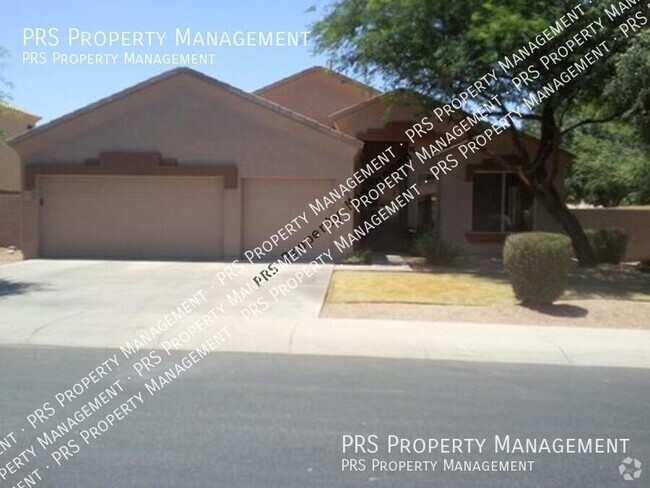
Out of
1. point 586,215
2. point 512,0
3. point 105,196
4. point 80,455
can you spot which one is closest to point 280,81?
point 105,196

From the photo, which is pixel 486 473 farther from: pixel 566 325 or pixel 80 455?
pixel 566 325

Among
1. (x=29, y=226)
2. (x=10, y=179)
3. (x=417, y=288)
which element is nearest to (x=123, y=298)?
(x=417, y=288)

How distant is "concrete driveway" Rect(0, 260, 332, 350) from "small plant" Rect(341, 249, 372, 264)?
0.87 m

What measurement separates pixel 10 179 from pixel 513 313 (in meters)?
29.0

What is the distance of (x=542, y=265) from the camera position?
12.7 m

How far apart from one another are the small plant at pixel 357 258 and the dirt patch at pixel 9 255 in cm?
921

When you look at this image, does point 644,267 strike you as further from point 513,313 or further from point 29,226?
point 29,226

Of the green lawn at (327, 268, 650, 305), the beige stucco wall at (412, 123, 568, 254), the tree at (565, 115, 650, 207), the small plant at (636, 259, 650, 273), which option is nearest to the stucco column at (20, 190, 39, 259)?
the green lawn at (327, 268, 650, 305)

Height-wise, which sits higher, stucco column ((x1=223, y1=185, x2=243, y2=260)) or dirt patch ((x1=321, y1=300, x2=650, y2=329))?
stucco column ((x1=223, y1=185, x2=243, y2=260))

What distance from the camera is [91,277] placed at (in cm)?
1695

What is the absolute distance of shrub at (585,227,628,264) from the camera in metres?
21.7

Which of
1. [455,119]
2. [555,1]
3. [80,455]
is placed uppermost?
[555,1]

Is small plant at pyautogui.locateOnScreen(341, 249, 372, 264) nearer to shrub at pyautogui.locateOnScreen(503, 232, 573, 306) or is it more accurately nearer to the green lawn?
the green lawn

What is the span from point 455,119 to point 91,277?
10014mm
